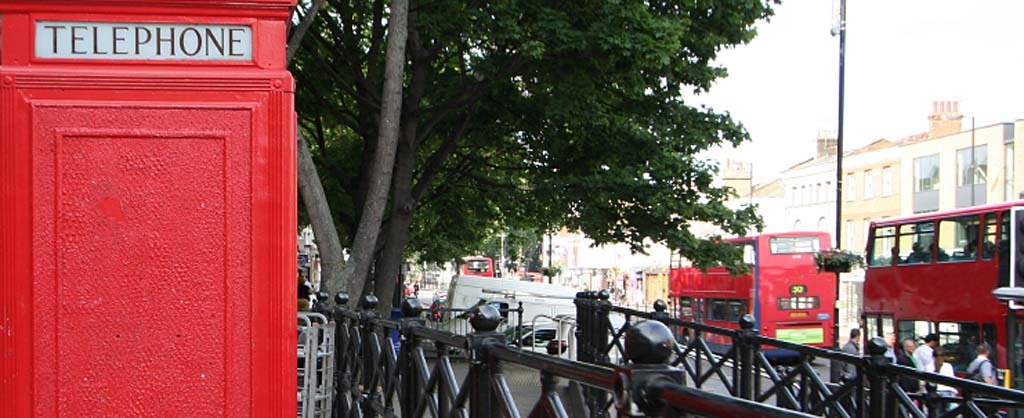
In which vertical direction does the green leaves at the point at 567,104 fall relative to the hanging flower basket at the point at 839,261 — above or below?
above

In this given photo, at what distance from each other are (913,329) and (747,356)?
1381 centimetres

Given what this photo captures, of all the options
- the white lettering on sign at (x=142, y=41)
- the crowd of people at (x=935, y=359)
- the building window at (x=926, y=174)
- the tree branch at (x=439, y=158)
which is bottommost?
the crowd of people at (x=935, y=359)

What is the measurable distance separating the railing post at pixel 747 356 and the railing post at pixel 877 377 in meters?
1.87

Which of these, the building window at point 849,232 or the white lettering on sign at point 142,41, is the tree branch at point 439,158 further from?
the building window at point 849,232

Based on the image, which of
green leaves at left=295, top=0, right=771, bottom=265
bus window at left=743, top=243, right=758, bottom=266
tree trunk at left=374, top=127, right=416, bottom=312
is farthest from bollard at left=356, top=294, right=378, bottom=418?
bus window at left=743, top=243, right=758, bottom=266

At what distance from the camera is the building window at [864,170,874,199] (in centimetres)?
5334

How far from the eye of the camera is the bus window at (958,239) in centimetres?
1931

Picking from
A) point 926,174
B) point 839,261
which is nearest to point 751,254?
point 839,261

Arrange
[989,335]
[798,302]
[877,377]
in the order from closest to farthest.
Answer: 1. [877,377]
2. [989,335]
3. [798,302]

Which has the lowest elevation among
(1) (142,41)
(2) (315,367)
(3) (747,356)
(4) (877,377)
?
(2) (315,367)

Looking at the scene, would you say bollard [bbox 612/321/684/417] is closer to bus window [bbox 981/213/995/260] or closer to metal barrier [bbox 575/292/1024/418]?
metal barrier [bbox 575/292/1024/418]

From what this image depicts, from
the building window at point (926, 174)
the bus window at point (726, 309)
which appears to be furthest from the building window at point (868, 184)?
the bus window at point (726, 309)

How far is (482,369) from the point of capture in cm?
452

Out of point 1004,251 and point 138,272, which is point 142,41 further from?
point 1004,251
